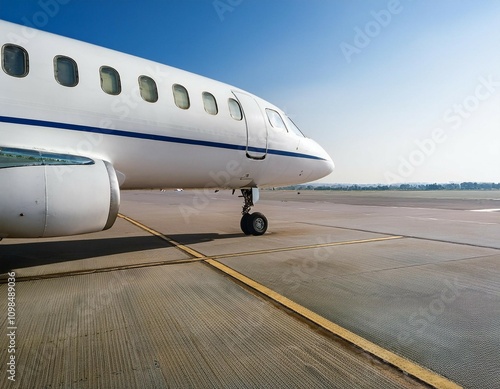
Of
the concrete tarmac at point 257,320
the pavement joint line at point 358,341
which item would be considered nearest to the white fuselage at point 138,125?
the concrete tarmac at point 257,320

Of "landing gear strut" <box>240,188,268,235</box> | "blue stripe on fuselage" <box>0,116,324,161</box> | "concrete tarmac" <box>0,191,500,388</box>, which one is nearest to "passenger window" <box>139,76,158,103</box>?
"blue stripe on fuselage" <box>0,116,324,161</box>

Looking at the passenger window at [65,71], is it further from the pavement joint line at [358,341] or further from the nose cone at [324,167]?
the nose cone at [324,167]

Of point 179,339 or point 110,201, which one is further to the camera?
point 110,201

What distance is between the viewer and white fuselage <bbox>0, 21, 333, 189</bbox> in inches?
202

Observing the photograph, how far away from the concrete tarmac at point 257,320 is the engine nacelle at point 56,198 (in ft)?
2.78

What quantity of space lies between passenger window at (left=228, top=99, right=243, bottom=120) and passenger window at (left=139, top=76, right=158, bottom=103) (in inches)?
86.1

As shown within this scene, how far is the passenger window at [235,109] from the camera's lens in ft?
27.8

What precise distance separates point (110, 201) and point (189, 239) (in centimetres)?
437

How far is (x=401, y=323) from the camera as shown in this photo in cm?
335

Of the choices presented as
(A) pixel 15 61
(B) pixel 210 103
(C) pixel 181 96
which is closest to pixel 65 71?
(A) pixel 15 61

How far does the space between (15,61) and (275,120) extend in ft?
21.0

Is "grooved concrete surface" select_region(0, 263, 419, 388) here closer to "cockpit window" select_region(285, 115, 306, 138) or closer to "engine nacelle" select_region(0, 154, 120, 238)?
"engine nacelle" select_region(0, 154, 120, 238)

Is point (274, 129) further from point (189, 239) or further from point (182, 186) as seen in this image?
point (189, 239)

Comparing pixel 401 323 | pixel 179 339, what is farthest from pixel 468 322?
pixel 179 339
